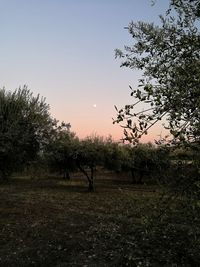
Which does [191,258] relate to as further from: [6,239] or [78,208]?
[78,208]

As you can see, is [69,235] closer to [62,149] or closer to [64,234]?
[64,234]

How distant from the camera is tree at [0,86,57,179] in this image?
30.0m

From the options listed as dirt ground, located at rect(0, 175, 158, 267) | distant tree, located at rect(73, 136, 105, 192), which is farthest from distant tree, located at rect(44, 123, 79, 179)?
dirt ground, located at rect(0, 175, 158, 267)

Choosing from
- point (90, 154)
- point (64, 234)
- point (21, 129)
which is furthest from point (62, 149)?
point (64, 234)

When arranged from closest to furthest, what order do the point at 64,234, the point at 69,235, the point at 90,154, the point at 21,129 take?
1. the point at 69,235
2. the point at 64,234
3. the point at 21,129
4. the point at 90,154

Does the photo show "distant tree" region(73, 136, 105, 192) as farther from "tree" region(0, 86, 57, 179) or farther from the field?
the field

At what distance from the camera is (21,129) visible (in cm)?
3161

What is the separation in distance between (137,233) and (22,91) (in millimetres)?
19563

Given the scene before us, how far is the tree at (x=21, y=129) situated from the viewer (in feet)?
98.4

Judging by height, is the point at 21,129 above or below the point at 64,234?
above

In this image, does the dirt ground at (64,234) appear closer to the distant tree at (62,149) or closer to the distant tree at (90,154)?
the distant tree at (62,149)

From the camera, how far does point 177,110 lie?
5.21 metres

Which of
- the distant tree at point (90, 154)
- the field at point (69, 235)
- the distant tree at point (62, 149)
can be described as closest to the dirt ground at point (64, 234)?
the field at point (69, 235)

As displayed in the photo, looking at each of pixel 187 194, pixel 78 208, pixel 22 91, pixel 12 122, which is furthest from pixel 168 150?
pixel 22 91
